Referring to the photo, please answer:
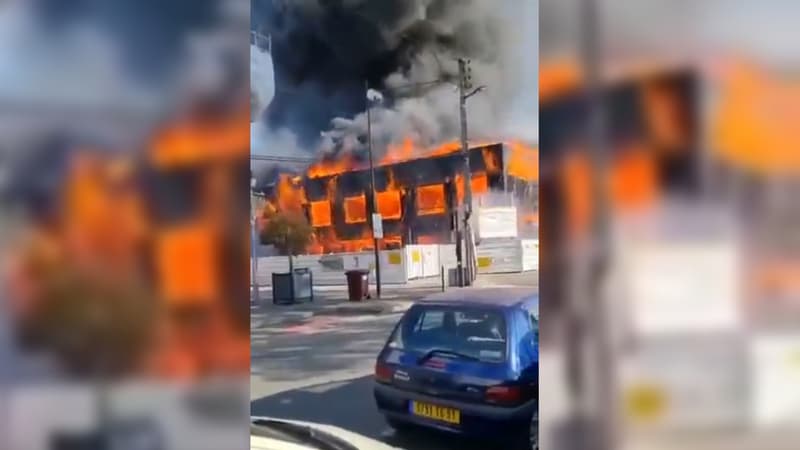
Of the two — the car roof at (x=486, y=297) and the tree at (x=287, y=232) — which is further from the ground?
the tree at (x=287, y=232)

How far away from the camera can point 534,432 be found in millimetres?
2186

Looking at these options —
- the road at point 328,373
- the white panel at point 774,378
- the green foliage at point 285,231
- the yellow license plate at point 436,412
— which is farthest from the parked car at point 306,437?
the white panel at point 774,378

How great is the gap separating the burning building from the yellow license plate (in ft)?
1.47

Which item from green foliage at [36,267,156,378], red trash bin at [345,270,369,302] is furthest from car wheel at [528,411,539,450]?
green foliage at [36,267,156,378]

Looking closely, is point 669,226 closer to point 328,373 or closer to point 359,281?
point 359,281

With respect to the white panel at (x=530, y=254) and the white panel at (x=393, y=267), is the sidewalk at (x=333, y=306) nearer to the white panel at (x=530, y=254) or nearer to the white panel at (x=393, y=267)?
the white panel at (x=393, y=267)

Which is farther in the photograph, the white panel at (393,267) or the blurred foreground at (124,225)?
the white panel at (393,267)

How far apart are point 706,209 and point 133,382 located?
5.32 ft

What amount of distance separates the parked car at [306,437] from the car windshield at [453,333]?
0.90ft

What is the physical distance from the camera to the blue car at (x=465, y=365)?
7.07 feet

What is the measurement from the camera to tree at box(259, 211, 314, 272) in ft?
7.21

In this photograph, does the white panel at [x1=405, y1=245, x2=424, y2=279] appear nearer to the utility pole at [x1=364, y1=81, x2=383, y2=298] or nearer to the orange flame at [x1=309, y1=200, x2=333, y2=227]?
the utility pole at [x1=364, y1=81, x2=383, y2=298]

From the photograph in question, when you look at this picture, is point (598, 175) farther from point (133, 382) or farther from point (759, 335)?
point (133, 382)

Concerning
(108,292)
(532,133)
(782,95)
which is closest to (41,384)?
(108,292)
